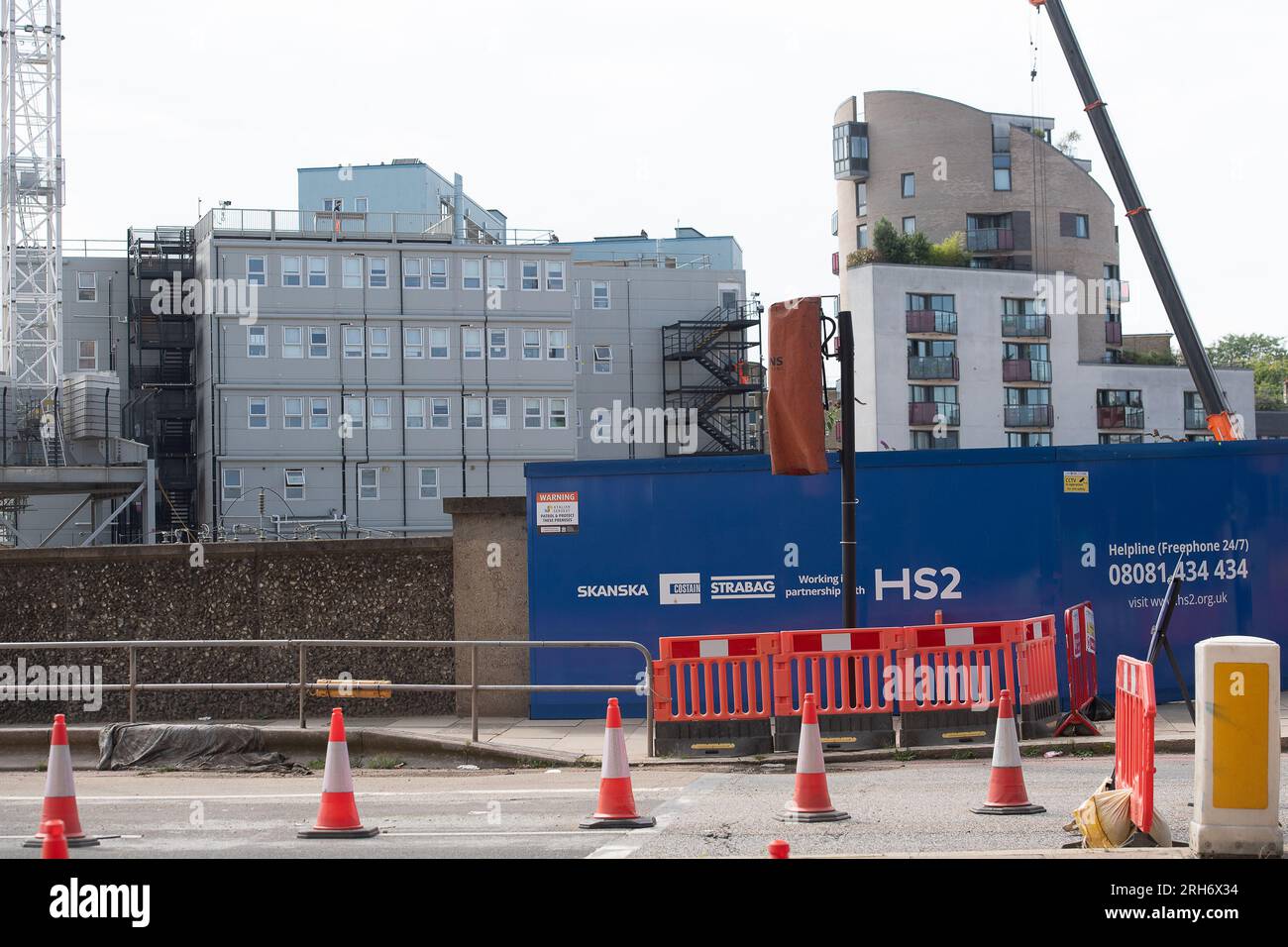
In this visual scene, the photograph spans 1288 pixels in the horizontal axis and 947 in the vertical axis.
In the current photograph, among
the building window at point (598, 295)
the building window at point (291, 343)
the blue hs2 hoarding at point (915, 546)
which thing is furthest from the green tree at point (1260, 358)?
the blue hs2 hoarding at point (915, 546)

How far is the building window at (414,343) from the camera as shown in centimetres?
7100

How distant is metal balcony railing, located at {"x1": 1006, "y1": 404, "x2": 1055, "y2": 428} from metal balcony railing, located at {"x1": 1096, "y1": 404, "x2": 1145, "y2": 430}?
117 inches

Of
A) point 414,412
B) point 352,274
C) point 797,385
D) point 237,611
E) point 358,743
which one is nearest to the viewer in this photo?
point 797,385

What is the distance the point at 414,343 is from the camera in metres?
71.1

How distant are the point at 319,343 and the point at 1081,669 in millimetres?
59385

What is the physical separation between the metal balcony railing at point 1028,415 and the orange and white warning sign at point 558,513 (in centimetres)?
6532

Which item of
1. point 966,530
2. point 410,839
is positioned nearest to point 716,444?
point 966,530

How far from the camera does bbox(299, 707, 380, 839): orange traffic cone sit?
31.2 ft

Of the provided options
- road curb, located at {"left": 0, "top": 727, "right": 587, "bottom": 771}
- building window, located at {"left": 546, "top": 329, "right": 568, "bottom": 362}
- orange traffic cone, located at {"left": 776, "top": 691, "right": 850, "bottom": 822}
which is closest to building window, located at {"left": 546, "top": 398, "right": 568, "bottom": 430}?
building window, located at {"left": 546, "top": 329, "right": 568, "bottom": 362}

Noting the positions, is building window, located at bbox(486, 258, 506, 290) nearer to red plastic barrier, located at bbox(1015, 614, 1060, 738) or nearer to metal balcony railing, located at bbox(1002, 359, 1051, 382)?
metal balcony railing, located at bbox(1002, 359, 1051, 382)

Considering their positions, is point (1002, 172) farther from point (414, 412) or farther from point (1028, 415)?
point (414, 412)

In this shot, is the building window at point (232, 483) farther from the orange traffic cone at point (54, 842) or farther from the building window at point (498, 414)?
the orange traffic cone at point (54, 842)

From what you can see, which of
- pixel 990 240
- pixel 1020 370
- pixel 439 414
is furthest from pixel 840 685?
pixel 990 240
